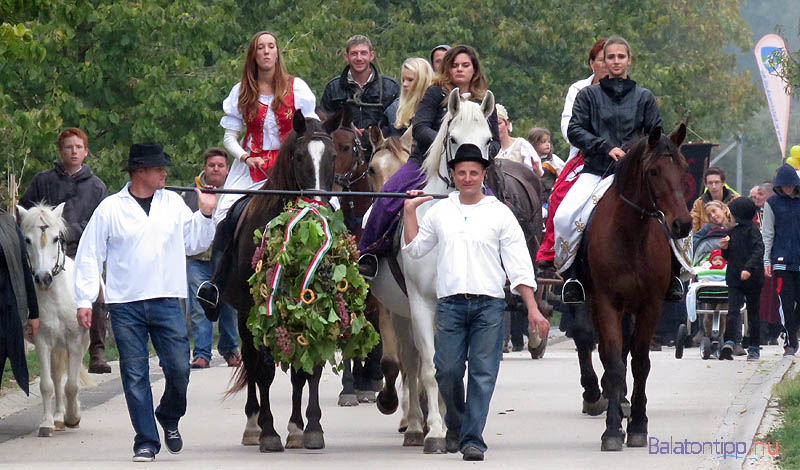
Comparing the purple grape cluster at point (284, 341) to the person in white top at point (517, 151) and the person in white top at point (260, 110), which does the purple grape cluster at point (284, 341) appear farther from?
Result: the person in white top at point (517, 151)

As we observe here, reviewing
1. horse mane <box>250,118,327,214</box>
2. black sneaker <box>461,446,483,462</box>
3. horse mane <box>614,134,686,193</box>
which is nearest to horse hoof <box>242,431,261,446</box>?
horse mane <box>250,118,327,214</box>

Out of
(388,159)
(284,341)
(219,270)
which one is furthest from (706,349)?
(284,341)

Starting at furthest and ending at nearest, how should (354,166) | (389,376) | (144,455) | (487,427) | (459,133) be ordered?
1. (354,166)
2. (487,427)
3. (389,376)
4. (459,133)
5. (144,455)

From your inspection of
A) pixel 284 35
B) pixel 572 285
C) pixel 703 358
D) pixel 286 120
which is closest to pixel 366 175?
pixel 286 120

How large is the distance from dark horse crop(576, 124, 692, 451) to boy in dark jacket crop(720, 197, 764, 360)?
8.03 meters

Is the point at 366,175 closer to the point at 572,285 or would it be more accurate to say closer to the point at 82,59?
the point at 572,285

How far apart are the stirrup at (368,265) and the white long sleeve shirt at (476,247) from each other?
1.37 m

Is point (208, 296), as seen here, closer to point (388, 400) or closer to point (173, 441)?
point (173, 441)

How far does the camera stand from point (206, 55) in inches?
1069

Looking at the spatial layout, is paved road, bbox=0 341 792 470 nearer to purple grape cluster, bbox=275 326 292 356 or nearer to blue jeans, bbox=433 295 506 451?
blue jeans, bbox=433 295 506 451

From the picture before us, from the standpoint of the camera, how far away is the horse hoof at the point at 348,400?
48.1ft

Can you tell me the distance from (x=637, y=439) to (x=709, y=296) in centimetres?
936

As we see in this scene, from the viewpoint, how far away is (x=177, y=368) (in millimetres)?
11109

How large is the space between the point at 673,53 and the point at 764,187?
26.6 metres
